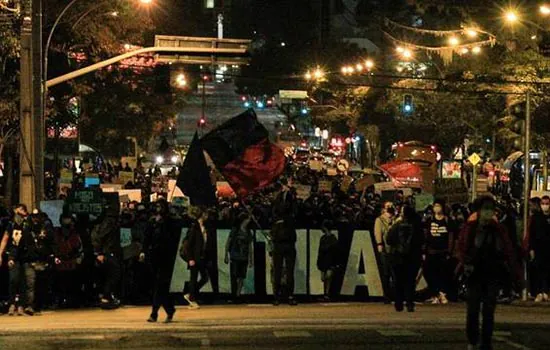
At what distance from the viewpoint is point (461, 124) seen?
188ft

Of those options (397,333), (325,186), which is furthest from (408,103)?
(397,333)

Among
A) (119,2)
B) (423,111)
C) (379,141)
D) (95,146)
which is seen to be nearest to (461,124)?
(423,111)

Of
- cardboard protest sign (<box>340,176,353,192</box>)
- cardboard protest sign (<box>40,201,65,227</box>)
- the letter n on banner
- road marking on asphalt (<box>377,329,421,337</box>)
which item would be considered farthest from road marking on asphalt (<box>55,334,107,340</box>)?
cardboard protest sign (<box>340,176,353,192</box>)

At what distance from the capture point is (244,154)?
18.6 m

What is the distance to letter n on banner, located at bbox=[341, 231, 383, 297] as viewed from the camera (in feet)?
60.4

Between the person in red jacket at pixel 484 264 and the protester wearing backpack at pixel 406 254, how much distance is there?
5000 mm

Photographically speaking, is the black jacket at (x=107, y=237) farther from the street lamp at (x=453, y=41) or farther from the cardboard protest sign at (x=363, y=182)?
the cardboard protest sign at (x=363, y=182)

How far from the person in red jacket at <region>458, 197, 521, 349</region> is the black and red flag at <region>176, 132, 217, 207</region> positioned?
7.67 meters

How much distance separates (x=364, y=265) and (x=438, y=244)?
159cm

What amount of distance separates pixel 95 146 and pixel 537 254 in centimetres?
4243

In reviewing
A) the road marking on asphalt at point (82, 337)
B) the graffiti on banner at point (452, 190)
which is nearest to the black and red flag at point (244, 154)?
the road marking on asphalt at point (82, 337)

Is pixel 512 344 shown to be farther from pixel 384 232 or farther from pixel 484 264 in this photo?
pixel 384 232

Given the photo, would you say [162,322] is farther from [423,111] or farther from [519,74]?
[423,111]

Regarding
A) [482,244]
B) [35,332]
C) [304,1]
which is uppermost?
[304,1]
